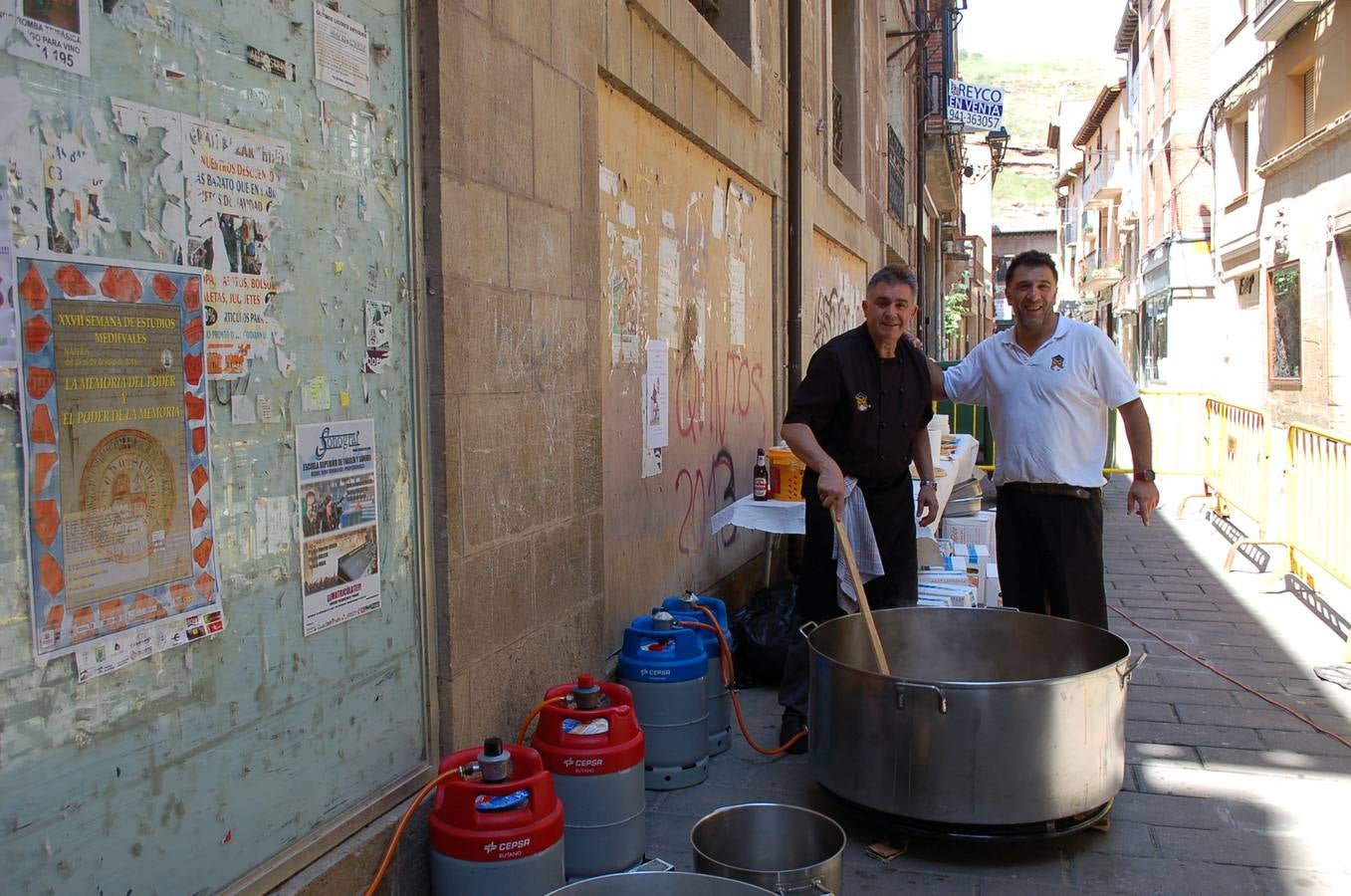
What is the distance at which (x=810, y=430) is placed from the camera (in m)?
4.32

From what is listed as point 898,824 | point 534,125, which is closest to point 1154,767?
point 898,824

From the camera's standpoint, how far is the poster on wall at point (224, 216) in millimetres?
2219

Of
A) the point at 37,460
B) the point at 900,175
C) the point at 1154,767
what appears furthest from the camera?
the point at 900,175

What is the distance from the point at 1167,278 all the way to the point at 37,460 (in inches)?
1082

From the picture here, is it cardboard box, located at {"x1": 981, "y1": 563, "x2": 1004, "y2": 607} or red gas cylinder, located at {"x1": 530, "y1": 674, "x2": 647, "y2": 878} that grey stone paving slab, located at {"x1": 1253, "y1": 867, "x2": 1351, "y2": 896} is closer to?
red gas cylinder, located at {"x1": 530, "y1": 674, "x2": 647, "y2": 878}

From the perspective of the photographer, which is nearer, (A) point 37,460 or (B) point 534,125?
(A) point 37,460

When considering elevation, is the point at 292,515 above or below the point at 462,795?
above

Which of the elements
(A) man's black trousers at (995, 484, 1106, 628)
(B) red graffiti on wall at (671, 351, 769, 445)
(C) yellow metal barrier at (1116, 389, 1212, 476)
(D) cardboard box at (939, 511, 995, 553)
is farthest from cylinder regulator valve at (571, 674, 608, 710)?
(C) yellow metal barrier at (1116, 389, 1212, 476)

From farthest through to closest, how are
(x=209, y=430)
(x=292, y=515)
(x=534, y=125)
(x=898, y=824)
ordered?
(x=534, y=125), (x=898, y=824), (x=292, y=515), (x=209, y=430)

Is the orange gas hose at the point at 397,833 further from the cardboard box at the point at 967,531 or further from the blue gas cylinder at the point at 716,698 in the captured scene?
the cardboard box at the point at 967,531

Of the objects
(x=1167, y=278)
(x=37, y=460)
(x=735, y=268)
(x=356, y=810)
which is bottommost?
(x=356, y=810)

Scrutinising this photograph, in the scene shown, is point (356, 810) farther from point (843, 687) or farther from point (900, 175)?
point (900, 175)

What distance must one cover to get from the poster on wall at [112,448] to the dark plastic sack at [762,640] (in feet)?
11.0

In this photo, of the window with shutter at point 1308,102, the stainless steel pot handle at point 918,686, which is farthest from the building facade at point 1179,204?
the stainless steel pot handle at point 918,686
